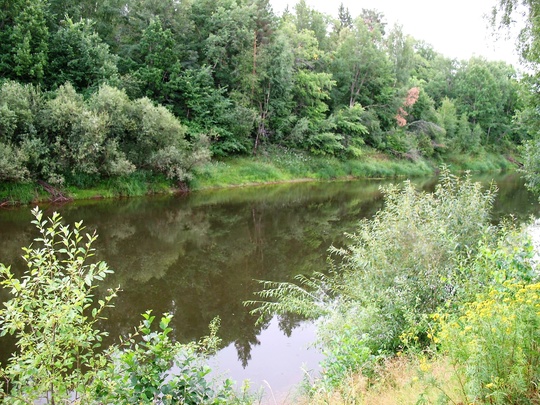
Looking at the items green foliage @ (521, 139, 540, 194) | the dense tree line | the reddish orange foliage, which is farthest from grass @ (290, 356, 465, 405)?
the reddish orange foliage

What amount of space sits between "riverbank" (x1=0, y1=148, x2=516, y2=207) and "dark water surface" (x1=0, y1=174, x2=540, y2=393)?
1.37 meters

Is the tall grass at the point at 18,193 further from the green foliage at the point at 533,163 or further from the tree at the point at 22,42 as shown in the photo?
the green foliage at the point at 533,163

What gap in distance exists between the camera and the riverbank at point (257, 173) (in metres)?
22.2

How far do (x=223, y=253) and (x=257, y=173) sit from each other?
19.5 meters

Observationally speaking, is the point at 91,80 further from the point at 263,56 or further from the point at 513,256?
the point at 513,256

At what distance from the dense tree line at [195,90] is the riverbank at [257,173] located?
2.49 feet

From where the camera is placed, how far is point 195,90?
32.7m

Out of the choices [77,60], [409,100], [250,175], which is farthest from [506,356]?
[409,100]

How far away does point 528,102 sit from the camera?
13.9 meters

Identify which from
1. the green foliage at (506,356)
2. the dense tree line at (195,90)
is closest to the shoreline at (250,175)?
the dense tree line at (195,90)

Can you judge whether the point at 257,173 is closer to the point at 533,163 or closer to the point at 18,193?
the point at 18,193

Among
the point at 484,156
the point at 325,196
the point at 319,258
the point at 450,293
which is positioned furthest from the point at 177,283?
the point at 484,156

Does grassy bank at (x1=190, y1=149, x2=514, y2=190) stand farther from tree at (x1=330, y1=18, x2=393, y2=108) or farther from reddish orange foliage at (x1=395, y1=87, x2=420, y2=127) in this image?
tree at (x1=330, y1=18, x2=393, y2=108)

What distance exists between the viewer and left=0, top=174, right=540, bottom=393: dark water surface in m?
8.48
